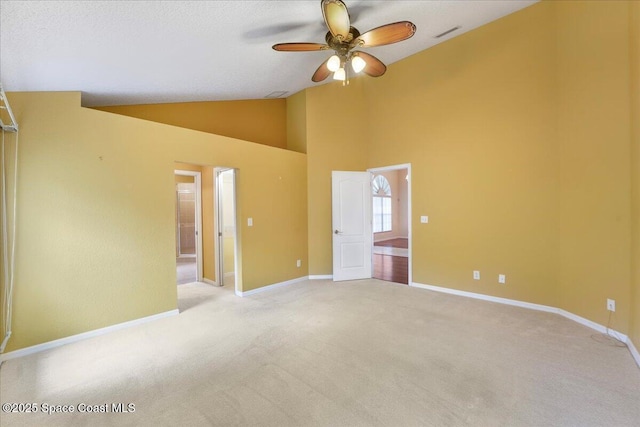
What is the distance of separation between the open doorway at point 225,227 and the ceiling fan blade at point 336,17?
303cm

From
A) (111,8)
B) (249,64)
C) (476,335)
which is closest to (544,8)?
(249,64)

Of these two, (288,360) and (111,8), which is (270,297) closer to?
(288,360)

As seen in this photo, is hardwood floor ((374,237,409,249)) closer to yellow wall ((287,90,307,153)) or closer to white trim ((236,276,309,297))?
white trim ((236,276,309,297))

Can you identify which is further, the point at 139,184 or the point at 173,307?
the point at 173,307

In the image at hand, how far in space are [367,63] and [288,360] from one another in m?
3.01

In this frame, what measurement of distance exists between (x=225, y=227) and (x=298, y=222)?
153 cm

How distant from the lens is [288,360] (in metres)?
2.44

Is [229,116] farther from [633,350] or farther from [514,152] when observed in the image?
[633,350]

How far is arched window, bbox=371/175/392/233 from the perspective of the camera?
10.7 metres

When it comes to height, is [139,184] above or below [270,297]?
above

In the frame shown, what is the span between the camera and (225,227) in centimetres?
554

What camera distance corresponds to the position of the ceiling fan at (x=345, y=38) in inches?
89.4

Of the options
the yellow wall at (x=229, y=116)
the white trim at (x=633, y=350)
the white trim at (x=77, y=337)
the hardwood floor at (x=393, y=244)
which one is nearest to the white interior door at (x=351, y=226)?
the yellow wall at (x=229, y=116)

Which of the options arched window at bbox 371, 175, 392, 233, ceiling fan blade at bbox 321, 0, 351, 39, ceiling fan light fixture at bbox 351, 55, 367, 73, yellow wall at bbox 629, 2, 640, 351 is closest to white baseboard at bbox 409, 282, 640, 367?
yellow wall at bbox 629, 2, 640, 351
